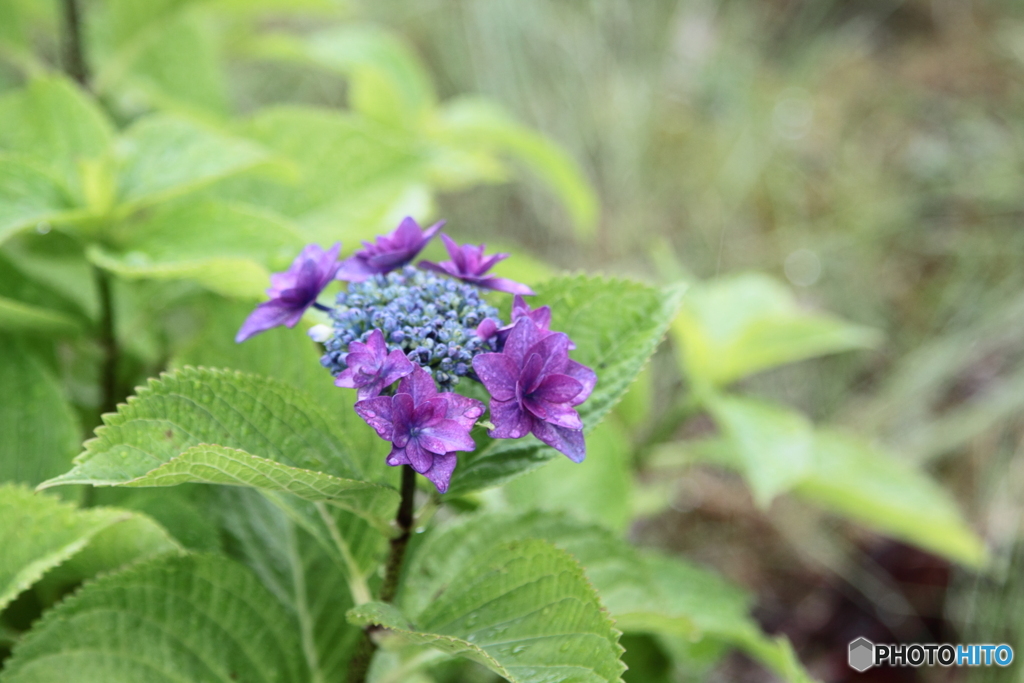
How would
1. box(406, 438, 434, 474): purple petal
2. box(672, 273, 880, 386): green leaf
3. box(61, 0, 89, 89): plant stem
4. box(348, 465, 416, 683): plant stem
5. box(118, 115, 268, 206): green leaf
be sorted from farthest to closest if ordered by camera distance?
box(672, 273, 880, 386): green leaf, box(61, 0, 89, 89): plant stem, box(118, 115, 268, 206): green leaf, box(348, 465, 416, 683): plant stem, box(406, 438, 434, 474): purple petal

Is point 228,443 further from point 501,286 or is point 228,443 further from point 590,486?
point 590,486

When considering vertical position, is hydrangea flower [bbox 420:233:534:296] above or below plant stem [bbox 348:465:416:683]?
above

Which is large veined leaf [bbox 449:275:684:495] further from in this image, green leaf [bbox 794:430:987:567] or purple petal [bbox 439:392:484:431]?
green leaf [bbox 794:430:987:567]

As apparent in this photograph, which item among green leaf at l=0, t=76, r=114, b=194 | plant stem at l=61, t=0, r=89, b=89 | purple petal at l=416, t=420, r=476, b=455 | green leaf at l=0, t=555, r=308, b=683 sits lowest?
green leaf at l=0, t=555, r=308, b=683

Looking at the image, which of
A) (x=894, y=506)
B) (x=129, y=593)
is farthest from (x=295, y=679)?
(x=894, y=506)

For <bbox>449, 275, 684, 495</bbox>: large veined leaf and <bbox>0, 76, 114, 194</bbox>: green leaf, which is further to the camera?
<bbox>0, 76, 114, 194</bbox>: green leaf

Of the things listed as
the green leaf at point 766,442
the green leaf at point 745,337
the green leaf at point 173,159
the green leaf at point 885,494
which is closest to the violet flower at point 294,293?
the green leaf at point 173,159

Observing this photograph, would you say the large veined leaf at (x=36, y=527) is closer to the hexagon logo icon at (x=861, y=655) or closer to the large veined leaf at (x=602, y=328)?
the large veined leaf at (x=602, y=328)

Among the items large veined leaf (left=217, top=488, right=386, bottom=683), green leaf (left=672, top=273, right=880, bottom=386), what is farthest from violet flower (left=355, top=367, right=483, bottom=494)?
green leaf (left=672, top=273, right=880, bottom=386)
